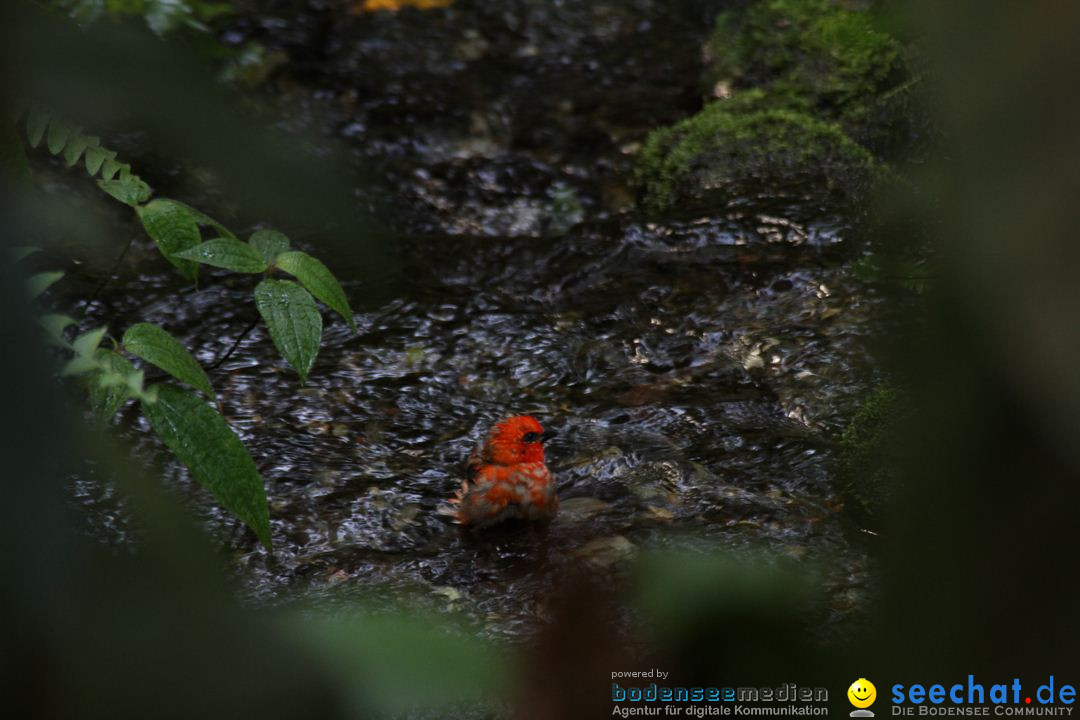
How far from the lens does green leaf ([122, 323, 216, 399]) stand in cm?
186

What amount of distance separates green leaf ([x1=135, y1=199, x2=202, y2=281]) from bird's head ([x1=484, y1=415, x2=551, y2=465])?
4.46 feet

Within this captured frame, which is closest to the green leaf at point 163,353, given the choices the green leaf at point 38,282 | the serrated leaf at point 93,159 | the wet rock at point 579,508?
the serrated leaf at point 93,159

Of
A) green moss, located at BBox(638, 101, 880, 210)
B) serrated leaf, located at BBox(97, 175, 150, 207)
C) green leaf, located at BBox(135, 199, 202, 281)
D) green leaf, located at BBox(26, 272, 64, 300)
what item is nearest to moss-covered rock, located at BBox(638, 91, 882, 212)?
green moss, located at BBox(638, 101, 880, 210)

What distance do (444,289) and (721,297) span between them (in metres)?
1.16

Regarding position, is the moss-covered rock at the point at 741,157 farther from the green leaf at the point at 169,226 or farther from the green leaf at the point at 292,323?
the green leaf at the point at 169,226

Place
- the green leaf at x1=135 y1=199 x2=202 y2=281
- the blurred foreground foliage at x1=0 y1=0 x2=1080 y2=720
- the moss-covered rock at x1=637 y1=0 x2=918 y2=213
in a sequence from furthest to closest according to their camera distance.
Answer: the moss-covered rock at x1=637 y1=0 x2=918 y2=213
the green leaf at x1=135 y1=199 x2=202 y2=281
the blurred foreground foliage at x1=0 y1=0 x2=1080 y2=720

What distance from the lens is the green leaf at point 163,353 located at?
6.10 feet

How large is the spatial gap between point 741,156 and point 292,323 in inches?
137

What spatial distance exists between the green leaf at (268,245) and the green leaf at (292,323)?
115mm

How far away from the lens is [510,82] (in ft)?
20.3

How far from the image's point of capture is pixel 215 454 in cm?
181

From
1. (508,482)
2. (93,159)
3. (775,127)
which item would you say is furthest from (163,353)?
(775,127)

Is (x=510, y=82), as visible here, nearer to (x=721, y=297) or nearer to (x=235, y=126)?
(x=721, y=297)

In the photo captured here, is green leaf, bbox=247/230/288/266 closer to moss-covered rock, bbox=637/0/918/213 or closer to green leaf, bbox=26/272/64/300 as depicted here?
green leaf, bbox=26/272/64/300
